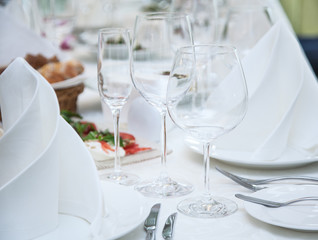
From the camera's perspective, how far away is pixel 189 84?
30.6 inches

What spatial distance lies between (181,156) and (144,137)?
0.15 metres

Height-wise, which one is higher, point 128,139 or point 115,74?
point 115,74

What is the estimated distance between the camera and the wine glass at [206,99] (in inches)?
29.7

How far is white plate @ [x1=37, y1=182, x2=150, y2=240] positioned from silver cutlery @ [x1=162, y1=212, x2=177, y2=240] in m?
0.03

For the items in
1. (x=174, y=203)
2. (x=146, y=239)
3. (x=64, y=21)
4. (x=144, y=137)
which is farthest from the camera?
(x=64, y=21)

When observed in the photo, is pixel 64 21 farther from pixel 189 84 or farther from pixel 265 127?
pixel 189 84

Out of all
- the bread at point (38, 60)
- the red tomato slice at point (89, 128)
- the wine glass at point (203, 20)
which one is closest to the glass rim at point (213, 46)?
the red tomato slice at point (89, 128)

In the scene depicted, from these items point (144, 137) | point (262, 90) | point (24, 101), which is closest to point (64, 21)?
point (144, 137)

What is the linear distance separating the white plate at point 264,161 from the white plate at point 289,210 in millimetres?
117

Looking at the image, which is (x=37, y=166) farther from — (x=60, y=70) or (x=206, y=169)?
(x=60, y=70)

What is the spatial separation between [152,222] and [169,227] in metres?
0.03

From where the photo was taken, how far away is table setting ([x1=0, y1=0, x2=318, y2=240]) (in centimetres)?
70

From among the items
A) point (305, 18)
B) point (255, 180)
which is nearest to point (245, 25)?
point (255, 180)

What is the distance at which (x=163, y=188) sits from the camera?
2.96ft
